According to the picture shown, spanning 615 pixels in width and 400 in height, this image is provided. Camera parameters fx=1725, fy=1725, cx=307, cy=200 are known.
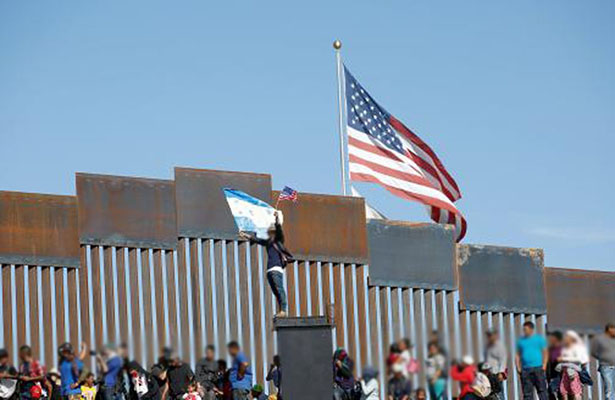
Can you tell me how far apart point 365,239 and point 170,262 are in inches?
152

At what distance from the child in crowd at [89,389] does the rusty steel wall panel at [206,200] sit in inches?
258

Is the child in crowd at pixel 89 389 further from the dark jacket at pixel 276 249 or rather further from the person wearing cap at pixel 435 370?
the person wearing cap at pixel 435 370

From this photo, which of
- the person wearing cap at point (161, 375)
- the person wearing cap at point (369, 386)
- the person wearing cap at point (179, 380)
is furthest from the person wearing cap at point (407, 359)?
the person wearing cap at point (179, 380)

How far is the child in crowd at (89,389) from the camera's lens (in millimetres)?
24125

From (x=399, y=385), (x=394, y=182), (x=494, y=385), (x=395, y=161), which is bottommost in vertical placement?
(x=494, y=385)

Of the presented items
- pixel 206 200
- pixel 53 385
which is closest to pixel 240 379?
pixel 53 385

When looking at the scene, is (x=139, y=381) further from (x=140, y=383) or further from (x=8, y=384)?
(x=8, y=384)

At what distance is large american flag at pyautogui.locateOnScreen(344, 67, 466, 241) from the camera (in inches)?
1278

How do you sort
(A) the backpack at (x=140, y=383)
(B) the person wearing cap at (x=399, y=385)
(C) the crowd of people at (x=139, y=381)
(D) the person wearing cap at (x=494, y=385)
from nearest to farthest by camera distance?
(B) the person wearing cap at (x=399, y=385) < (C) the crowd of people at (x=139, y=381) < (A) the backpack at (x=140, y=383) < (D) the person wearing cap at (x=494, y=385)

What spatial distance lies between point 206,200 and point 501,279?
20.9 ft

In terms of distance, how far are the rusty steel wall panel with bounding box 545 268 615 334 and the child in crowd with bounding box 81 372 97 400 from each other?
11869mm

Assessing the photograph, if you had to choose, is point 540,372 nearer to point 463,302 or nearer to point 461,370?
point 461,370

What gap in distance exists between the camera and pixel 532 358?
20391 mm

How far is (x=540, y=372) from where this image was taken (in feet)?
74.2
